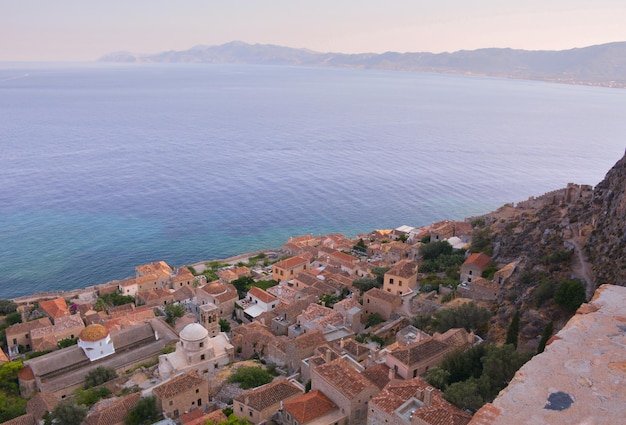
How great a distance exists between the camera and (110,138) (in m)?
117

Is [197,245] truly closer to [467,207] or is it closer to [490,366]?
[467,207]

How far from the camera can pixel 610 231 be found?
24766 mm

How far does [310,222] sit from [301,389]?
1829 inches

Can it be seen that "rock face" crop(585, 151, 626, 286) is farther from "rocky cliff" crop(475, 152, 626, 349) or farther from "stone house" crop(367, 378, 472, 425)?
"stone house" crop(367, 378, 472, 425)

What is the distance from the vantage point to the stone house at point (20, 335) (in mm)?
35844

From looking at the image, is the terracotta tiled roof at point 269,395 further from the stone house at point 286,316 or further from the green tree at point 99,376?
the green tree at point 99,376

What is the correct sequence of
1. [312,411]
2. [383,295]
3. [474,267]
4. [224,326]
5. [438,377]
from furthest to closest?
[224,326]
[474,267]
[383,295]
[438,377]
[312,411]

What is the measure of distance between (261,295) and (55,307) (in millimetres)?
17327

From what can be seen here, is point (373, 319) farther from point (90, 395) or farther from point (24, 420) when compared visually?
point (24, 420)

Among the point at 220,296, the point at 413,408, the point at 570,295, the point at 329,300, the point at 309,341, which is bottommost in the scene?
the point at 220,296

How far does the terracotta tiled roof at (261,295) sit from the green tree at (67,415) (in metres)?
17.7

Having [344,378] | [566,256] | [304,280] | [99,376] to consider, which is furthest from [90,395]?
[566,256]

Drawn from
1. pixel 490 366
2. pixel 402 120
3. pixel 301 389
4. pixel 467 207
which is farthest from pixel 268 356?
pixel 402 120

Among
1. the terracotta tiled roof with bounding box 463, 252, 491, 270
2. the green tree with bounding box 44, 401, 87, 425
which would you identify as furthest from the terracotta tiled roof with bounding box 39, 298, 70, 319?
the terracotta tiled roof with bounding box 463, 252, 491, 270
